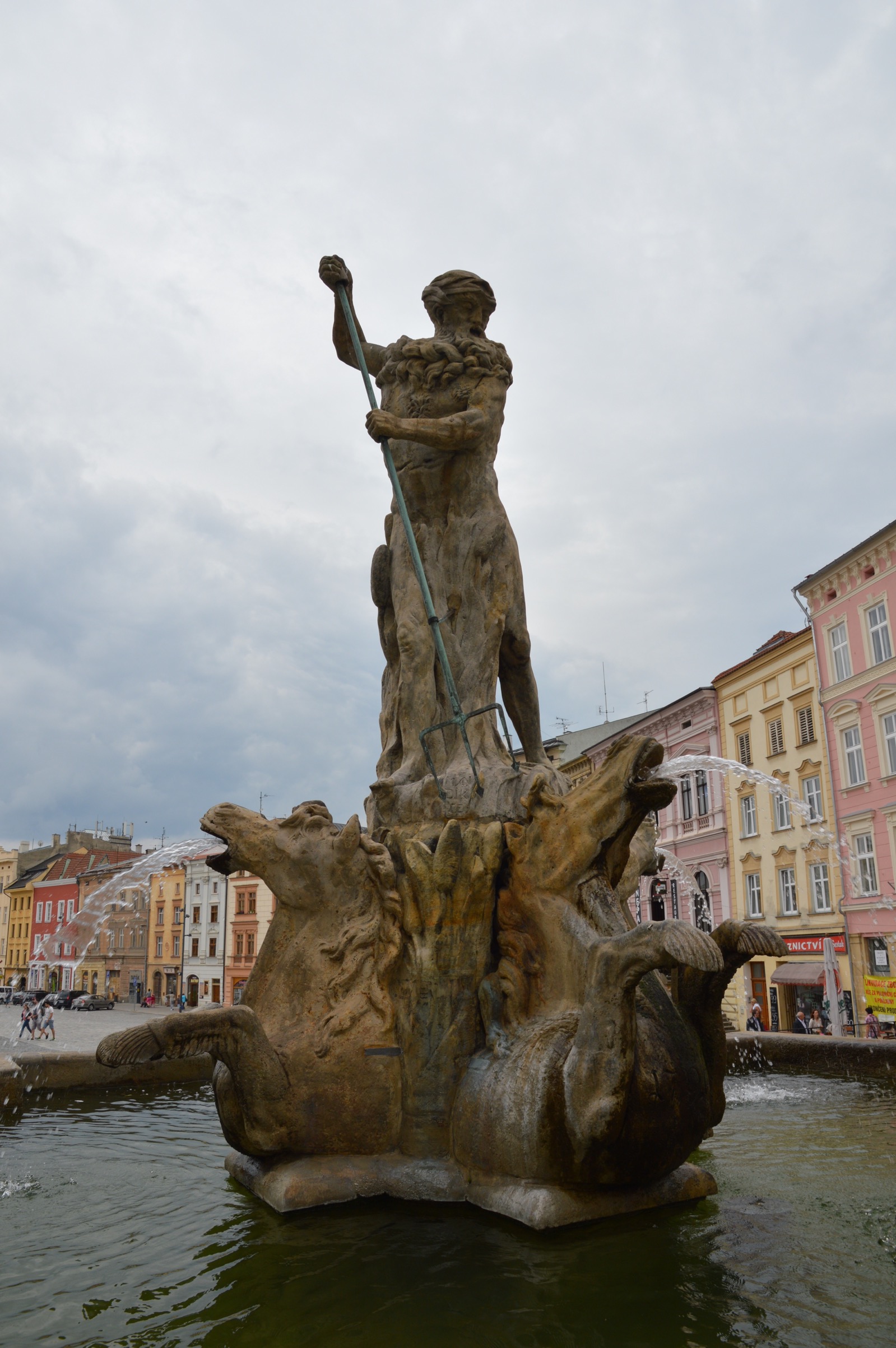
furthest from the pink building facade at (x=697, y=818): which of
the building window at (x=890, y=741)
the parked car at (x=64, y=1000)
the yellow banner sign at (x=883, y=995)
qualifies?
the parked car at (x=64, y=1000)

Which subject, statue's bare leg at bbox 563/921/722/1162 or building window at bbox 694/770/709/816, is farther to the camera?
building window at bbox 694/770/709/816

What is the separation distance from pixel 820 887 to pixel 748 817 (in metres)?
4.29

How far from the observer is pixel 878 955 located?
2561 cm

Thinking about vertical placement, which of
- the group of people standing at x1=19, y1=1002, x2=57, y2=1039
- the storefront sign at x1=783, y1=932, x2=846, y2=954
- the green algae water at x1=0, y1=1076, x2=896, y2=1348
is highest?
the storefront sign at x1=783, y1=932, x2=846, y2=954

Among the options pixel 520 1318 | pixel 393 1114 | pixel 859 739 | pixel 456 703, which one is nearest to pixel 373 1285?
pixel 520 1318

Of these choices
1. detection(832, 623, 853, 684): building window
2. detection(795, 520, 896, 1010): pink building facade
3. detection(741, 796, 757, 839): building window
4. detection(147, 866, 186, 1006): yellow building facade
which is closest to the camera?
detection(795, 520, 896, 1010): pink building facade

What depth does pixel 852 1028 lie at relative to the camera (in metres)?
20.5

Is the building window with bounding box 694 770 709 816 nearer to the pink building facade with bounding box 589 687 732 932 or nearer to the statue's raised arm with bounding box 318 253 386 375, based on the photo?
the pink building facade with bounding box 589 687 732 932

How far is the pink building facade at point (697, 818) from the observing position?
33.8m

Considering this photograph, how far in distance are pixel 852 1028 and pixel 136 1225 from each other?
19429 millimetres

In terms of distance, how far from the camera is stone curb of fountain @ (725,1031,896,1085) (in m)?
8.72

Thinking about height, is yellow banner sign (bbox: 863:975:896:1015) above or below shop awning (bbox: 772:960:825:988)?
above

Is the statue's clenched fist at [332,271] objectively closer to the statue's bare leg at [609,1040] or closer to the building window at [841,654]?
the statue's bare leg at [609,1040]

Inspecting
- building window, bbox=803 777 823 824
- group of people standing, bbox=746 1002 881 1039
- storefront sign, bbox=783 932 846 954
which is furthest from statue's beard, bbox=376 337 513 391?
building window, bbox=803 777 823 824
